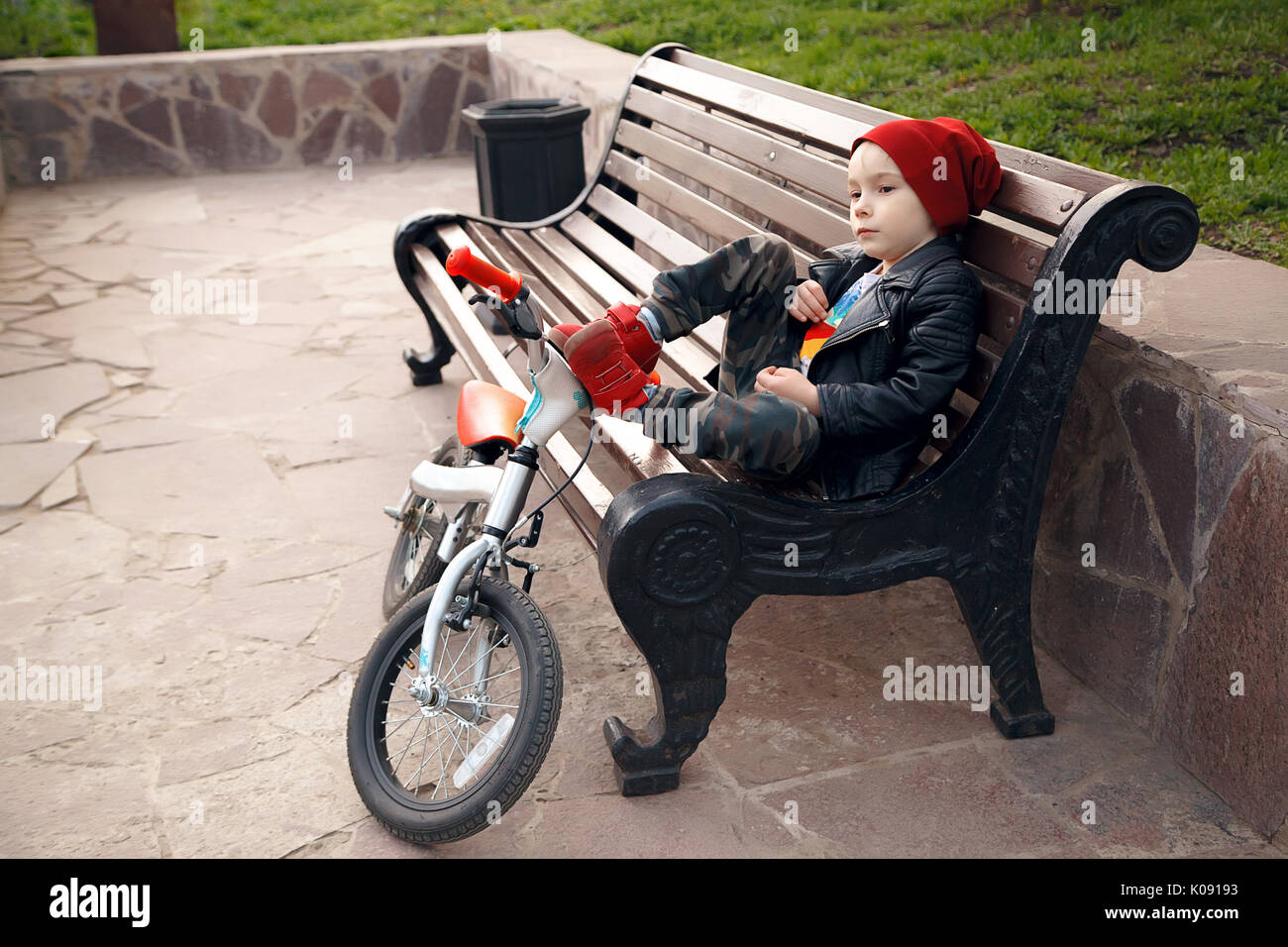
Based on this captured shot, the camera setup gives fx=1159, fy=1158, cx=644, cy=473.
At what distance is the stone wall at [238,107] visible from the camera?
320 inches

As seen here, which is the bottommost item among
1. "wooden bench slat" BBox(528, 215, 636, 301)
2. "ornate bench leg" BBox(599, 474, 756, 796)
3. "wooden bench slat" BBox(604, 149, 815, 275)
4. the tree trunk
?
"ornate bench leg" BBox(599, 474, 756, 796)

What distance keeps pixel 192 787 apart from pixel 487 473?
96 cm

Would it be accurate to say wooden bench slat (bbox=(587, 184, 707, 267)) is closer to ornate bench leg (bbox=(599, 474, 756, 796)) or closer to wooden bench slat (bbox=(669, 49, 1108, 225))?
wooden bench slat (bbox=(669, 49, 1108, 225))

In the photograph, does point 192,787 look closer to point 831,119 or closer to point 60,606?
point 60,606

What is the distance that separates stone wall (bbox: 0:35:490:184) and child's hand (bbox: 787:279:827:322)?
6.83 metres

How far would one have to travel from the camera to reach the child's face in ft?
7.57

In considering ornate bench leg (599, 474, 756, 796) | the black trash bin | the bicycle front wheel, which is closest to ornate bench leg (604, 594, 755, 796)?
ornate bench leg (599, 474, 756, 796)

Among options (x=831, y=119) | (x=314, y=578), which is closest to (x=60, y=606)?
(x=314, y=578)

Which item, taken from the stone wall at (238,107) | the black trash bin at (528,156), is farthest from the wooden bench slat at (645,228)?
the stone wall at (238,107)

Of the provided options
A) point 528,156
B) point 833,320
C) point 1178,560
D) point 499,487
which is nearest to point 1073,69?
point 528,156

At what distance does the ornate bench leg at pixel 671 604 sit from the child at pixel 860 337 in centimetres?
15

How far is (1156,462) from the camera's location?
243 centimetres

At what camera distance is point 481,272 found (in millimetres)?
2139

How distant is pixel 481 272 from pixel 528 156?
309 cm
